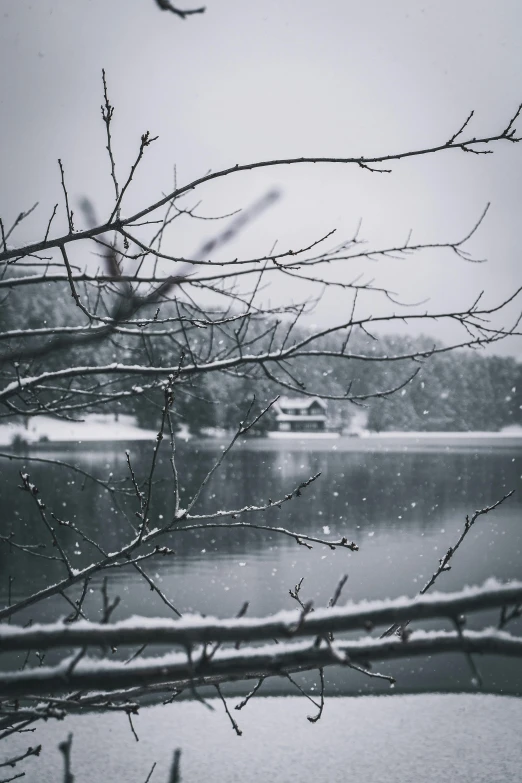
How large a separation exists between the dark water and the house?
38278 mm

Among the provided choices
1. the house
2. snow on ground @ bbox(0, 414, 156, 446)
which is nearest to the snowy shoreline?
snow on ground @ bbox(0, 414, 156, 446)

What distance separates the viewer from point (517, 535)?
79.3 feet

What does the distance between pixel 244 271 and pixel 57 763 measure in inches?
331

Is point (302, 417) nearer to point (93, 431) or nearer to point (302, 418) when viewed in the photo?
point (302, 418)

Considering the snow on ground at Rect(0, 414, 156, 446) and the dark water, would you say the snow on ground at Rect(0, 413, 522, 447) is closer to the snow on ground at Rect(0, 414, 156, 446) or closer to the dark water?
the snow on ground at Rect(0, 414, 156, 446)

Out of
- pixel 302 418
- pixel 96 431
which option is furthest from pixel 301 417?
pixel 96 431

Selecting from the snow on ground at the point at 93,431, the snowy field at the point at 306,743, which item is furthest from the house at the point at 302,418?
the snowy field at the point at 306,743

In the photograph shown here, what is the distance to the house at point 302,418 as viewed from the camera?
8219 cm

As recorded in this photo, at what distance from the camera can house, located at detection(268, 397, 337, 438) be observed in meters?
82.2

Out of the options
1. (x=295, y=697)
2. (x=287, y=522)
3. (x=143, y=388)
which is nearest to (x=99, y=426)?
(x=287, y=522)

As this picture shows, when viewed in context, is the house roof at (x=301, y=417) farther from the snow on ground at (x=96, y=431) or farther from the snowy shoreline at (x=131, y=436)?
the snow on ground at (x=96, y=431)

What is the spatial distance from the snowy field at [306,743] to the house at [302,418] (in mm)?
68474

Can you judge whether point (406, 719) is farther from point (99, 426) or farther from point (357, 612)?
point (99, 426)

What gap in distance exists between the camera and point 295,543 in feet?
77.1
